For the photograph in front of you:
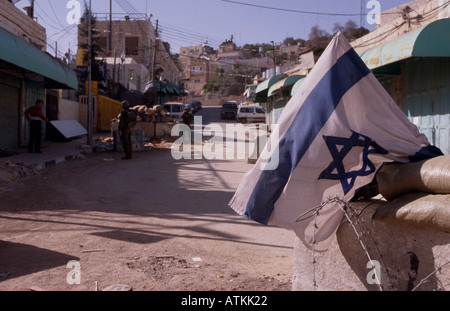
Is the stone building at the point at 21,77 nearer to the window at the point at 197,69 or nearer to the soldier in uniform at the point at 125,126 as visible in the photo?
the soldier in uniform at the point at 125,126

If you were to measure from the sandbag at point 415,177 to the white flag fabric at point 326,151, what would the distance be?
3.4 inches

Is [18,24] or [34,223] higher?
[18,24]

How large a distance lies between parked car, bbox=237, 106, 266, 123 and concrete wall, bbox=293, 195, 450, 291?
33006 mm

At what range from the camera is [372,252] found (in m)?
2.80

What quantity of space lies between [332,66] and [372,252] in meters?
1.30

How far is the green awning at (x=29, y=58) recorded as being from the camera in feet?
31.5

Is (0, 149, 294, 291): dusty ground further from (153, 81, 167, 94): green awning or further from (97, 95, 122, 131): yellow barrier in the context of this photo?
(153, 81, 167, 94): green awning

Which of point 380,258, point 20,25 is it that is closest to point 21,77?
point 20,25

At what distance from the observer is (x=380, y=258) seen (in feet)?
9.07

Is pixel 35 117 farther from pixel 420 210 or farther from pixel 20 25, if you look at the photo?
pixel 420 210

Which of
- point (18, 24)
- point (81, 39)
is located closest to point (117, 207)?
point (18, 24)

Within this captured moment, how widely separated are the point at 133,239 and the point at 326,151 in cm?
287
